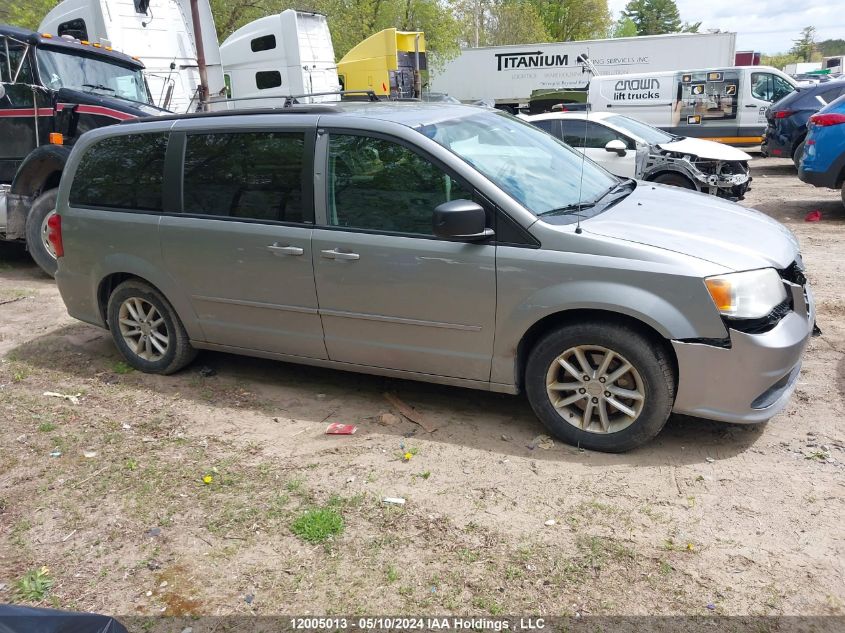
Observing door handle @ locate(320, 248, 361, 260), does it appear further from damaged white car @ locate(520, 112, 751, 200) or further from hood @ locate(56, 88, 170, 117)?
damaged white car @ locate(520, 112, 751, 200)

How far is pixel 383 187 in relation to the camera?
425cm

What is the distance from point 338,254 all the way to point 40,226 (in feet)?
17.9

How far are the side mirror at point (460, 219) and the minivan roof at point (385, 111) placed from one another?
2.40 feet

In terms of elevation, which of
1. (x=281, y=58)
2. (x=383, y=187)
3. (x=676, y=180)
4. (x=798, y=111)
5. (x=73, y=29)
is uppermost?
(x=73, y=29)

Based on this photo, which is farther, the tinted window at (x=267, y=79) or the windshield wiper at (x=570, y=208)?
the tinted window at (x=267, y=79)

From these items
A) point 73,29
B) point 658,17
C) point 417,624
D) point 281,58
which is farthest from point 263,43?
point 658,17

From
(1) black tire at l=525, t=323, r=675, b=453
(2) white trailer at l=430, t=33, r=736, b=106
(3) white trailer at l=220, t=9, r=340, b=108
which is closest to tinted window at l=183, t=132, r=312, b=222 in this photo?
(1) black tire at l=525, t=323, r=675, b=453

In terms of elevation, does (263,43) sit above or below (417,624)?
above

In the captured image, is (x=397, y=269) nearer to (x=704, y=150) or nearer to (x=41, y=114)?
(x=41, y=114)

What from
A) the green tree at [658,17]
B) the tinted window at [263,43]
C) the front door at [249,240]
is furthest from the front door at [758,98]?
the green tree at [658,17]

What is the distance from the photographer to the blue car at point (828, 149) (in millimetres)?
9984

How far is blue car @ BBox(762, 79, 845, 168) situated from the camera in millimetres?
14133

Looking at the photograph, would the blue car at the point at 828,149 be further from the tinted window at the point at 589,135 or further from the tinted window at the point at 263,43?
the tinted window at the point at 263,43

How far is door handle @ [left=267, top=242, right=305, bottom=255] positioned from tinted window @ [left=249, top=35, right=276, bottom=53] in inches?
559
